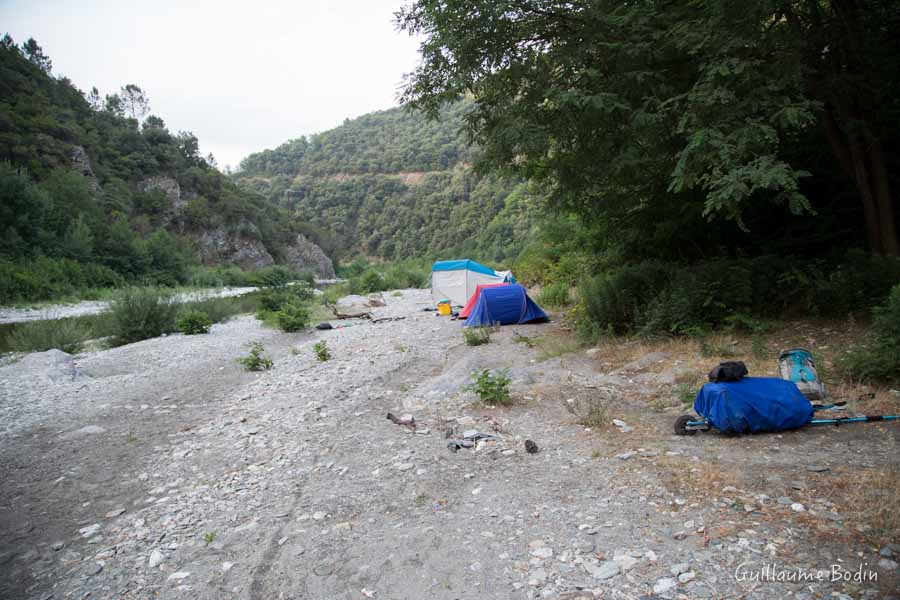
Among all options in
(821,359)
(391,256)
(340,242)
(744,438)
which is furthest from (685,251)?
(340,242)

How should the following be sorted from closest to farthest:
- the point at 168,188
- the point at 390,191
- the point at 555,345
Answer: the point at 555,345
the point at 168,188
the point at 390,191

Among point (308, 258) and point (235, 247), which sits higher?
point (235, 247)

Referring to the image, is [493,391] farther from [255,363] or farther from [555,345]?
[255,363]

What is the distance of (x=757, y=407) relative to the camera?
421 cm

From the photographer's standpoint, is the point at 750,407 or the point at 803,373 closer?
the point at 750,407

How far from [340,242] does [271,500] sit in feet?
302

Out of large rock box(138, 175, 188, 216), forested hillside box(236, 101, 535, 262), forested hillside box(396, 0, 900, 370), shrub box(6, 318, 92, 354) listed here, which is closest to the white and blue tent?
forested hillside box(396, 0, 900, 370)

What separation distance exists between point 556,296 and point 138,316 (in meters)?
12.3

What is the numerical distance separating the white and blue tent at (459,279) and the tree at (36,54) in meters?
79.6

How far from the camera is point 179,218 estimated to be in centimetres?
6219

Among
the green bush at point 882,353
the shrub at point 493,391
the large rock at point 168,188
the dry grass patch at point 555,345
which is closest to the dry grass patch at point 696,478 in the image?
the shrub at point 493,391

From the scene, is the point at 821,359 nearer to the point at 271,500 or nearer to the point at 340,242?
the point at 271,500

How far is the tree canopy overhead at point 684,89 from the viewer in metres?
5.98

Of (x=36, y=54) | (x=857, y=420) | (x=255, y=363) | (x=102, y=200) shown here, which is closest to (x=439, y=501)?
(x=857, y=420)
